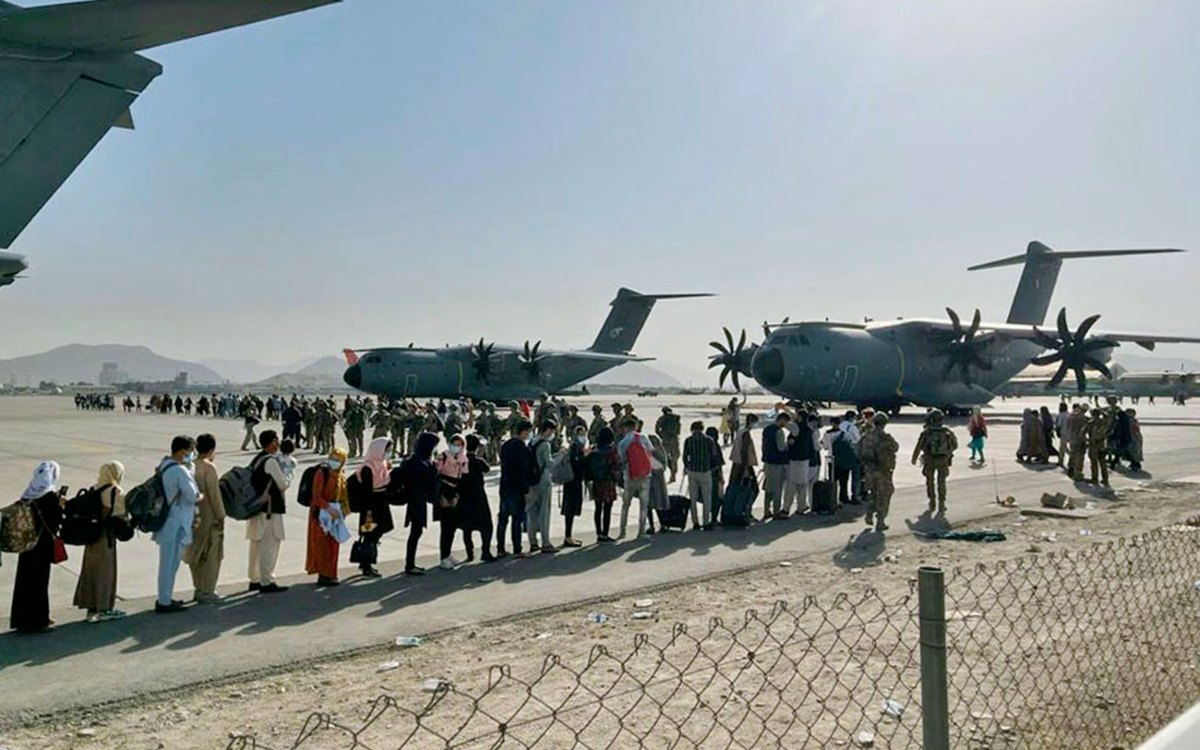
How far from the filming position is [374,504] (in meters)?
9.30

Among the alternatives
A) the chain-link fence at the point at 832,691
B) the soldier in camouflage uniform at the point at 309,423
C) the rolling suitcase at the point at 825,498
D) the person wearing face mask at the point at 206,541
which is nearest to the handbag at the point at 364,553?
the person wearing face mask at the point at 206,541

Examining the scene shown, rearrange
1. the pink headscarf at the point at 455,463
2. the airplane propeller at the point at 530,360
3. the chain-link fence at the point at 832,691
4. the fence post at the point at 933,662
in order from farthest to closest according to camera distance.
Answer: the airplane propeller at the point at 530,360 < the pink headscarf at the point at 455,463 < the chain-link fence at the point at 832,691 < the fence post at the point at 933,662

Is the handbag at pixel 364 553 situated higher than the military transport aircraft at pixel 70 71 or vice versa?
the military transport aircraft at pixel 70 71

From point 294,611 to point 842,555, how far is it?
6547 mm

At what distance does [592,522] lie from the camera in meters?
13.4

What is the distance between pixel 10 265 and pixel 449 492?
507 centimetres

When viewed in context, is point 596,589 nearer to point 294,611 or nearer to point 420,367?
point 294,611

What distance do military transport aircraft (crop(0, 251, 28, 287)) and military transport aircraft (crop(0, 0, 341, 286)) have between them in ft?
1.80

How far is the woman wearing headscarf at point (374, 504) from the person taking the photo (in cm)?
928

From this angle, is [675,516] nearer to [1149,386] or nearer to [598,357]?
[598,357]

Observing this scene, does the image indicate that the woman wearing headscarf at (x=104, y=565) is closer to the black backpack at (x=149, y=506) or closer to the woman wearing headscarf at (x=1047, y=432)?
the black backpack at (x=149, y=506)

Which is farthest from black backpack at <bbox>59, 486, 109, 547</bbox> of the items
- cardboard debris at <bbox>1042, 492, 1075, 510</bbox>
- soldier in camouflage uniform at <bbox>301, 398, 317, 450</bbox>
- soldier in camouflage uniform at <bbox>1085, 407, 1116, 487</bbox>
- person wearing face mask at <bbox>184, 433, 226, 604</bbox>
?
soldier in camouflage uniform at <bbox>301, 398, 317, 450</bbox>

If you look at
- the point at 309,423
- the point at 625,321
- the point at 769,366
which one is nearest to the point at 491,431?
the point at 309,423

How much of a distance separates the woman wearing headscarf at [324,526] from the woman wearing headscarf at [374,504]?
1.22 ft
